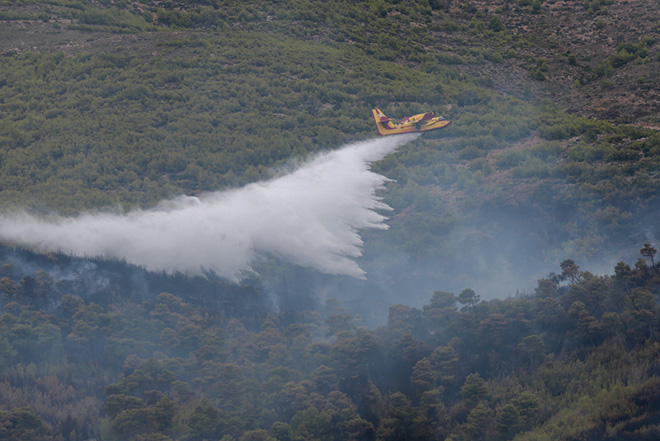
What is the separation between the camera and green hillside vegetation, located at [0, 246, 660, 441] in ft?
157

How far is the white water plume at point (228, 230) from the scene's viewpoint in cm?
6344

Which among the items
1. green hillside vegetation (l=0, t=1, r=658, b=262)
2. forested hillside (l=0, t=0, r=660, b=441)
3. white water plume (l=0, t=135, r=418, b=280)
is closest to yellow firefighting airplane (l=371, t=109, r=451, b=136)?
green hillside vegetation (l=0, t=1, r=658, b=262)

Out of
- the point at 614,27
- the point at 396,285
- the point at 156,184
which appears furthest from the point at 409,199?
the point at 614,27

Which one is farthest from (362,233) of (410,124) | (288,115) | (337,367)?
(288,115)

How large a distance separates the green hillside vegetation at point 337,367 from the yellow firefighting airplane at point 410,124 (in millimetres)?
23881

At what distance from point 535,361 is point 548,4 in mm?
68336

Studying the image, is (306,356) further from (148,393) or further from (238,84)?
(238,84)

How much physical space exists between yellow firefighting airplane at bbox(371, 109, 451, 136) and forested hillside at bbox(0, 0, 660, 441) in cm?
203

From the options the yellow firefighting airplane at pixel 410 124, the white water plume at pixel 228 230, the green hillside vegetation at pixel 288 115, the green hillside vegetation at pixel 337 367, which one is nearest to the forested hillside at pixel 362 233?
the green hillside vegetation at pixel 337 367

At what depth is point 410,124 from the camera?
80875 mm

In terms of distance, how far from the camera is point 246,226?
66.6m

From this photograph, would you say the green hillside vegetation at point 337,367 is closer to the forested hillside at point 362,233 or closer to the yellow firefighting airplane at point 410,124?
the forested hillside at point 362,233

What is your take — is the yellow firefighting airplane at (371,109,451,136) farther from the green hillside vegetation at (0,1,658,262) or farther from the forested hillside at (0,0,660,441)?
the forested hillside at (0,0,660,441)

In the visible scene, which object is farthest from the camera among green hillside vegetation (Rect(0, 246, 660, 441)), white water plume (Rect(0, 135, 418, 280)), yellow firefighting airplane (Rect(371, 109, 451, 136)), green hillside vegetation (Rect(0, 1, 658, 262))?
yellow firefighting airplane (Rect(371, 109, 451, 136))
